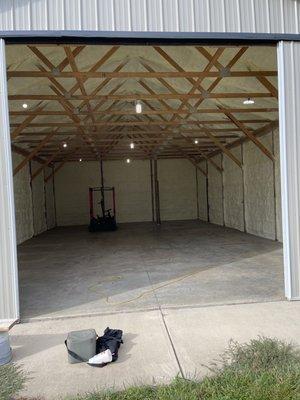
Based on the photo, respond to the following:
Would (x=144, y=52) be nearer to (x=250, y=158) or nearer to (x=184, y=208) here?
(x=250, y=158)

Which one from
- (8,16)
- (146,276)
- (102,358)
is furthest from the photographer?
(146,276)

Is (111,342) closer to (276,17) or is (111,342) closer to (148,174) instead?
(276,17)

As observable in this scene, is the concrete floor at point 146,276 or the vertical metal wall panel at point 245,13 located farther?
the concrete floor at point 146,276

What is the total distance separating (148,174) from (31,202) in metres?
7.19

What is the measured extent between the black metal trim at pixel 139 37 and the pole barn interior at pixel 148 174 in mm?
900

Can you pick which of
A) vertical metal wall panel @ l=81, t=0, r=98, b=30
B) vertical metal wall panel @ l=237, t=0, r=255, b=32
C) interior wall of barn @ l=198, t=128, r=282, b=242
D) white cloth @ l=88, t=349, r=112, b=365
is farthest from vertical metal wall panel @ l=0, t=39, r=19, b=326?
interior wall of barn @ l=198, t=128, r=282, b=242

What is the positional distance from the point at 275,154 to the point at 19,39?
25.2 ft

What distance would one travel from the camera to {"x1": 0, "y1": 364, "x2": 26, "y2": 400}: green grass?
96.0 inches

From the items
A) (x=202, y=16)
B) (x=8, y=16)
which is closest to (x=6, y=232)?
(x=8, y=16)

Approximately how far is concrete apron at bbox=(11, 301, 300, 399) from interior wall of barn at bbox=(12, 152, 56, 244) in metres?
8.75

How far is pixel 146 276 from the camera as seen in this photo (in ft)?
19.5

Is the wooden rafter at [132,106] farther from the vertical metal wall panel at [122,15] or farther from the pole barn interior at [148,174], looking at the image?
the vertical metal wall panel at [122,15]

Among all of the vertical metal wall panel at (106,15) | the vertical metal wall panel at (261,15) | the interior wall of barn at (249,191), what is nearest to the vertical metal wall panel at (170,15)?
the vertical metal wall panel at (106,15)

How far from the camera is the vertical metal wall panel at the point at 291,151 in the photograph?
4121mm
